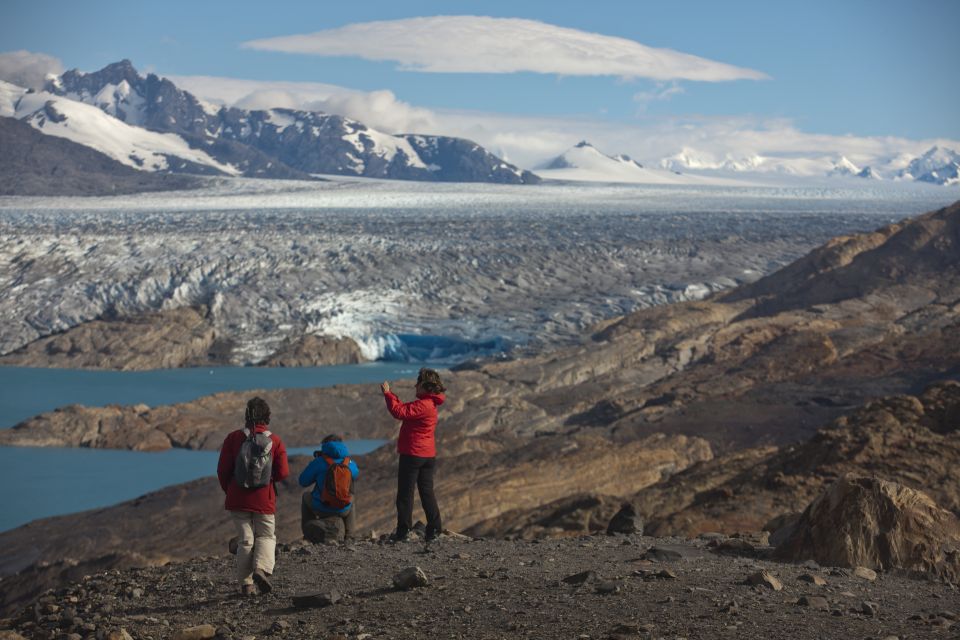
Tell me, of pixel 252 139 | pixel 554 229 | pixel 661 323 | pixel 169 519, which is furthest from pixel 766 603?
pixel 252 139

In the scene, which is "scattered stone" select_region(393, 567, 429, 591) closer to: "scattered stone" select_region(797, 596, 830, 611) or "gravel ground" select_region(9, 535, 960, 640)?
"gravel ground" select_region(9, 535, 960, 640)

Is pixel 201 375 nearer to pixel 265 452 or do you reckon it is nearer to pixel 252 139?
pixel 265 452

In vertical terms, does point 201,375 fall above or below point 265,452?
below

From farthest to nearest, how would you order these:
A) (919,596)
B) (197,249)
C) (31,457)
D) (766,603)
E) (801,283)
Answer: (197,249) → (801,283) → (31,457) → (919,596) → (766,603)

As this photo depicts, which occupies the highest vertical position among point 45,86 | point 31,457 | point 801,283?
point 45,86

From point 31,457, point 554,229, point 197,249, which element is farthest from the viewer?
point 554,229

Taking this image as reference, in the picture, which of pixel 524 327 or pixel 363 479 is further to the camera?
pixel 524 327

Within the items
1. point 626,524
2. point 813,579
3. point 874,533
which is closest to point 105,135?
point 626,524
